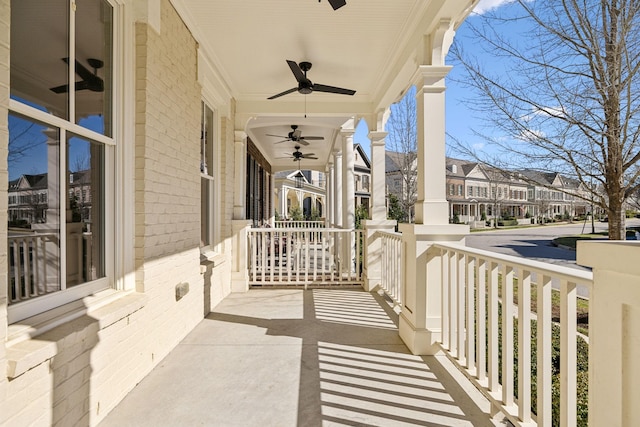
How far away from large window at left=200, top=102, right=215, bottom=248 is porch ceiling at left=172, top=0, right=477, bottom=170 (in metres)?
0.52

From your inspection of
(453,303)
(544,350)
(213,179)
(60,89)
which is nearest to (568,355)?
(544,350)

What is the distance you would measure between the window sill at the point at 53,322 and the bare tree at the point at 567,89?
394cm

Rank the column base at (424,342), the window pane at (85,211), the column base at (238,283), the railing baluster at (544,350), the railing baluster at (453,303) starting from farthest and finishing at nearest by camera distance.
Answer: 1. the column base at (238,283)
2. the column base at (424,342)
3. the railing baluster at (453,303)
4. the window pane at (85,211)
5. the railing baluster at (544,350)

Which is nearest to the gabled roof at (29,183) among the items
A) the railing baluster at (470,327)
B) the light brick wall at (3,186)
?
the light brick wall at (3,186)

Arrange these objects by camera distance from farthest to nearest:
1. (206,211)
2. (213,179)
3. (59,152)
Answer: (213,179)
(206,211)
(59,152)

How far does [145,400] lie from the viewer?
2.09 meters

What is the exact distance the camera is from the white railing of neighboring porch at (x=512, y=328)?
1.33 meters

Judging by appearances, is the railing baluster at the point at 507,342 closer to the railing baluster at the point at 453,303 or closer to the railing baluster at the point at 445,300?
the railing baluster at the point at 453,303

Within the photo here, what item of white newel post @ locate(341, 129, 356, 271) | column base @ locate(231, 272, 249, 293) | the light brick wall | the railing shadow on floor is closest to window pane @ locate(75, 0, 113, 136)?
the light brick wall

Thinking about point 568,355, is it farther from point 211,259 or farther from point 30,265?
point 211,259

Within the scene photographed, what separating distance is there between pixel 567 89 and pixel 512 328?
9.30ft

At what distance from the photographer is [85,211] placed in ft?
6.53

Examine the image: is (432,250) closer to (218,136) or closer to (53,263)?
(53,263)

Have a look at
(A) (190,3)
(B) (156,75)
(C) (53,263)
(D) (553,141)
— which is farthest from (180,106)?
(D) (553,141)
